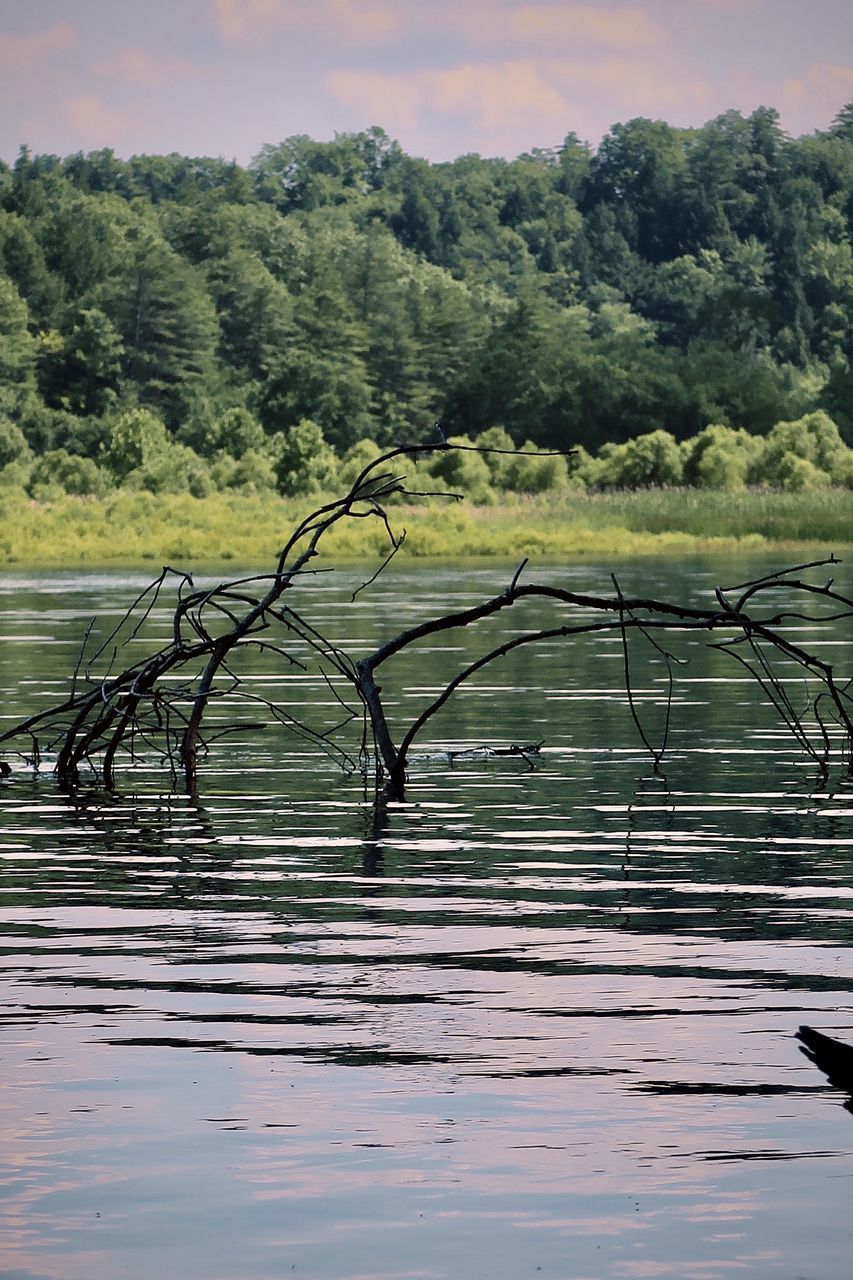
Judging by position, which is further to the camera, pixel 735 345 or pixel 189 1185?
pixel 735 345

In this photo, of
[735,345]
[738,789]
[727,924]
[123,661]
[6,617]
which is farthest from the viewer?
[735,345]

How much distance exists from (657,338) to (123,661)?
433 ft

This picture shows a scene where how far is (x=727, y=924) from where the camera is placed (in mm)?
9648

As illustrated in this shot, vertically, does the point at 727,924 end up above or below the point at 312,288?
below

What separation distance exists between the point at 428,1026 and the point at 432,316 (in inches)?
4741

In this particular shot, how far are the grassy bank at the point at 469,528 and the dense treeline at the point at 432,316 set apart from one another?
32.9ft

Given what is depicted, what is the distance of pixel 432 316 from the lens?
127 meters

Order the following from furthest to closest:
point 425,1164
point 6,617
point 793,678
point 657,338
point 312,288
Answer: point 657,338, point 312,288, point 6,617, point 793,678, point 425,1164

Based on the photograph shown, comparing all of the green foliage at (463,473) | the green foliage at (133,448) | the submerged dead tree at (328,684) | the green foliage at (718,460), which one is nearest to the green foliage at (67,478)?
the green foliage at (133,448)

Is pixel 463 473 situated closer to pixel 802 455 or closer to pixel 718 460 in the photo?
pixel 718 460

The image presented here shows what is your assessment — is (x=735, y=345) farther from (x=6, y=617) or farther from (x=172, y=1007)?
(x=172, y=1007)

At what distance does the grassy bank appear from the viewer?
68375 millimetres

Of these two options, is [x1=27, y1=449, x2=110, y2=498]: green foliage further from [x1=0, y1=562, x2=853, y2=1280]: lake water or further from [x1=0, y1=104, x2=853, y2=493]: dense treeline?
[x1=0, y1=562, x2=853, y2=1280]: lake water

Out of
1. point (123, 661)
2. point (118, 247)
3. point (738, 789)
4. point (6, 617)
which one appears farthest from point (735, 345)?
point (738, 789)
